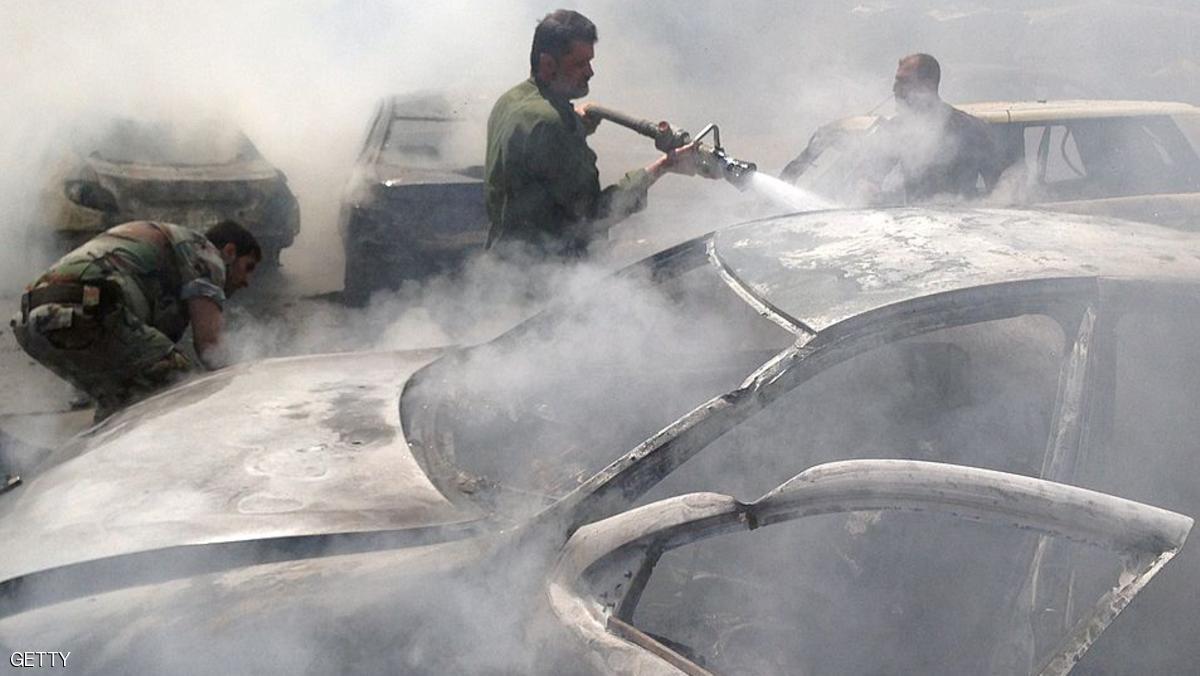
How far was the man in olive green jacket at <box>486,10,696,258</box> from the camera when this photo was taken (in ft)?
13.8

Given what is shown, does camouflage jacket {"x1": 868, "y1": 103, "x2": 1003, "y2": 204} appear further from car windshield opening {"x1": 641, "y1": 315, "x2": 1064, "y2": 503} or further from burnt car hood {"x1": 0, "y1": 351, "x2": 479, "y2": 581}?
burnt car hood {"x1": 0, "y1": 351, "x2": 479, "y2": 581}

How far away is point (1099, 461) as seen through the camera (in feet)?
7.70

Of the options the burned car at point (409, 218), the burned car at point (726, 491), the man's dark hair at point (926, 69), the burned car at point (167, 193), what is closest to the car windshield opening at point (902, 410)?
the burned car at point (726, 491)

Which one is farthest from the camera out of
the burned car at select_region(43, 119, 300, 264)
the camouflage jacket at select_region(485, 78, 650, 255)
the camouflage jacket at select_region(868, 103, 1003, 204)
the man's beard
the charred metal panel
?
the burned car at select_region(43, 119, 300, 264)

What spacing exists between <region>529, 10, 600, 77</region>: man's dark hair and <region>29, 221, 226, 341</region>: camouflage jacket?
165 cm

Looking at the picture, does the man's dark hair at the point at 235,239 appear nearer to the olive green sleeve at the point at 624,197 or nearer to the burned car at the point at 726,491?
the burned car at the point at 726,491

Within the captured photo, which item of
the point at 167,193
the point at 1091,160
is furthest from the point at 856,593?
the point at 167,193

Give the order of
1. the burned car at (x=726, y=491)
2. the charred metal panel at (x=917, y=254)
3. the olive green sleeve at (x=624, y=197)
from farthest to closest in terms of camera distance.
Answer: the olive green sleeve at (x=624, y=197) → the charred metal panel at (x=917, y=254) → the burned car at (x=726, y=491)

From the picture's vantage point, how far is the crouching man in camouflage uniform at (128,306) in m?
4.27

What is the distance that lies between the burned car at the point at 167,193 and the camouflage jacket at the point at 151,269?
7.91 feet

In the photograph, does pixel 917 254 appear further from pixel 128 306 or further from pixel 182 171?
pixel 182 171

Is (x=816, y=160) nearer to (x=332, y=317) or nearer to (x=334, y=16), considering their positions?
(x=332, y=317)

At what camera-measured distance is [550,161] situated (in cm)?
421

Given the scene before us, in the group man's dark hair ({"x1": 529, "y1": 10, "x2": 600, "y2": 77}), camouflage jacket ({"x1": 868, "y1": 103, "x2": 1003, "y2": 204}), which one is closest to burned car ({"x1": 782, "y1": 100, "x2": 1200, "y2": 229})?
camouflage jacket ({"x1": 868, "y1": 103, "x2": 1003, "y2": 204})
